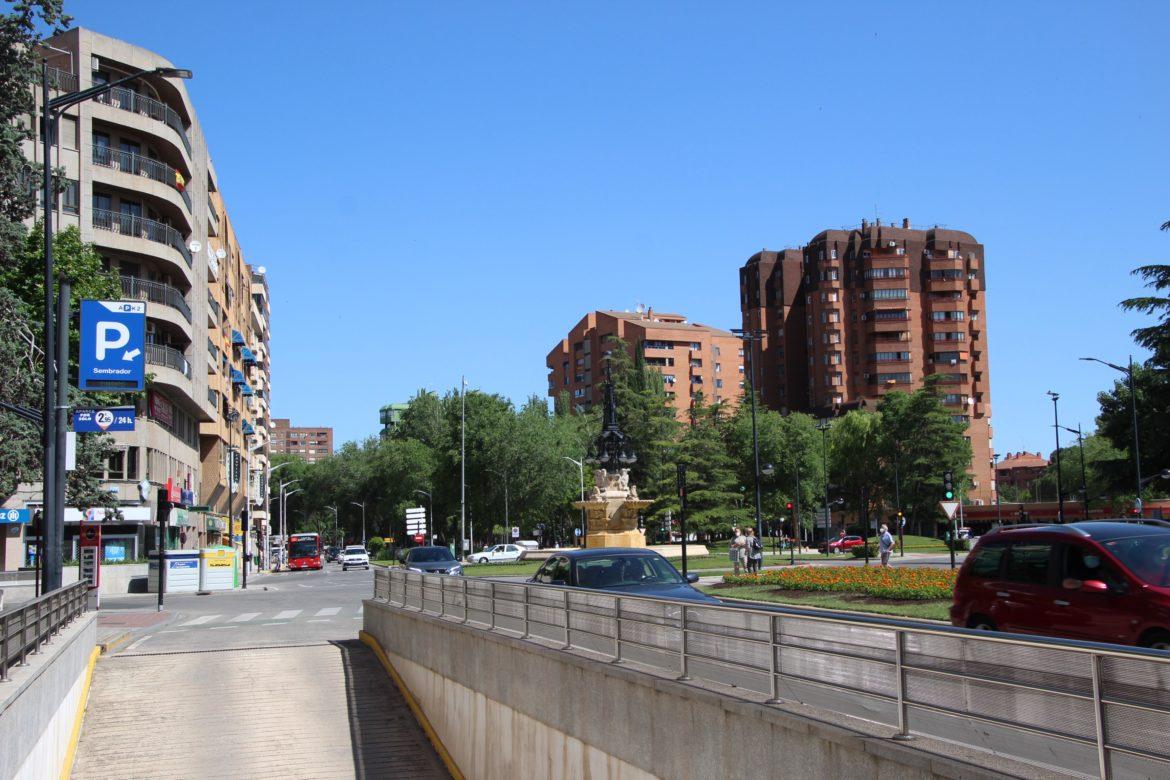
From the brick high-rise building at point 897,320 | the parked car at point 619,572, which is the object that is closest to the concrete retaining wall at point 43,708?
the parked car at point 619,572

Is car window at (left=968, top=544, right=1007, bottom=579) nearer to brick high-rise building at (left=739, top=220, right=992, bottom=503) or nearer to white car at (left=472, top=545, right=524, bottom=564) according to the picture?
white car at (left=472, top=545, right=524, bottom=564)

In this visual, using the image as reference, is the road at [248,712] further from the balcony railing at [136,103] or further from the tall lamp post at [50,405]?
the balcony railing at [136,103]

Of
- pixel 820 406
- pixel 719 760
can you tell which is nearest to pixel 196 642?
pixel 719 760

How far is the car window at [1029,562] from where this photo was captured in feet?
39.8

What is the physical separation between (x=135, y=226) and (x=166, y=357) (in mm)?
5978

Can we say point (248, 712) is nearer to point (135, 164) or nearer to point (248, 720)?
point (248, 720)

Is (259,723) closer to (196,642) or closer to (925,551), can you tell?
(196,642)

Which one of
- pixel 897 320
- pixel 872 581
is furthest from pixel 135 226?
pixel 897 320

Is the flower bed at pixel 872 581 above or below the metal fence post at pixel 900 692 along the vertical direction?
below

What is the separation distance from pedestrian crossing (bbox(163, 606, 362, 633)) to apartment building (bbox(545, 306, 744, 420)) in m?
109

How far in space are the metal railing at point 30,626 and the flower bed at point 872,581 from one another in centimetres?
1523

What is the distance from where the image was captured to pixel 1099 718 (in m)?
4.69

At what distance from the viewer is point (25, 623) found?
12242 mm

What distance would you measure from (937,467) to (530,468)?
106 feet
